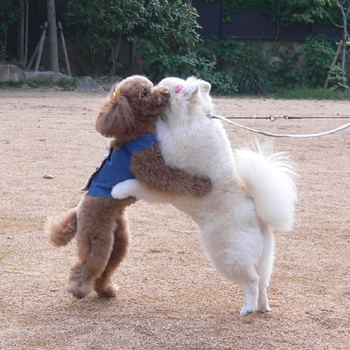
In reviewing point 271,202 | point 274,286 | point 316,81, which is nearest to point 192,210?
point 271,202

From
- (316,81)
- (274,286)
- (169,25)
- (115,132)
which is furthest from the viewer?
(316,81)

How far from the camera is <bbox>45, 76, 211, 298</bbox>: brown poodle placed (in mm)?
2910

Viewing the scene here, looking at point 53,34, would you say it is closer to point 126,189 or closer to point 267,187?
point 126,189

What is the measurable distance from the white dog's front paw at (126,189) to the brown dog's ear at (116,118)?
0.25 m

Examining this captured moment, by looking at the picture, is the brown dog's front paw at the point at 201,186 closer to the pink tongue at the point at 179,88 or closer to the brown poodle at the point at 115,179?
the brown poodle at the point at 115,179

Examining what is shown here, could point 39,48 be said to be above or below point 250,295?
above

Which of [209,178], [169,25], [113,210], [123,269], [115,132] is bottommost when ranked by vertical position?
[123,269]

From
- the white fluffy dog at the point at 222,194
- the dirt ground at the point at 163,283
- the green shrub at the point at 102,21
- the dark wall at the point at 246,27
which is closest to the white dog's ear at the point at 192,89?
the white fluffy dog at the point at 222,194

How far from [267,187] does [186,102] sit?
63cm

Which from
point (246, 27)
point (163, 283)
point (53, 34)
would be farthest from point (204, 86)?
point (246, 27)

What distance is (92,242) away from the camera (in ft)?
10.1

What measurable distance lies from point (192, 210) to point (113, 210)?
44 centimetres

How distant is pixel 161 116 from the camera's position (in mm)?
3029

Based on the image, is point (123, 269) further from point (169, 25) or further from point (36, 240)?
point (169, 25)
